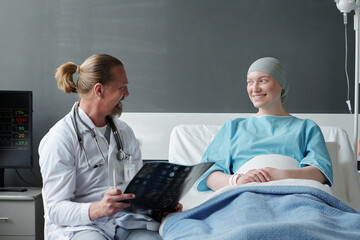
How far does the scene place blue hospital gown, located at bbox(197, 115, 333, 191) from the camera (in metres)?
2.26

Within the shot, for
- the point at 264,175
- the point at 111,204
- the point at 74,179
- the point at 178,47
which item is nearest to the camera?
the point at 111,204

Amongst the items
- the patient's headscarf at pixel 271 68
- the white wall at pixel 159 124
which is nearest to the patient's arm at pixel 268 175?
the patient's headscarf at pixel 271 68

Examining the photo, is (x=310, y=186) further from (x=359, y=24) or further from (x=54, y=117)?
(x=54, y=117)

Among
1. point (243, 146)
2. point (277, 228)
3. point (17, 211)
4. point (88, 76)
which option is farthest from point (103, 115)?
point (17, 211)

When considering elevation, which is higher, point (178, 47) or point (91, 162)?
point (178, 47)

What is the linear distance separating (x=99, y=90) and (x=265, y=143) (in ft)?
2.78

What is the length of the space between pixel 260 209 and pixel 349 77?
7.05 feet

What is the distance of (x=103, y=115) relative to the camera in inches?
77.0

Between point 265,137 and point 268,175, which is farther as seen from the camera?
point 265,137

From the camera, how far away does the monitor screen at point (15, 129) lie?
3.26 m

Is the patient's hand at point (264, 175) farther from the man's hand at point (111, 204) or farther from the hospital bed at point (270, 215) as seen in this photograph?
the man's hand at point (111, 204)

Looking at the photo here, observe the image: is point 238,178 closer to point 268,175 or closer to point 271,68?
point 268,175

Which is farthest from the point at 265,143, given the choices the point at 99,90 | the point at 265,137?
the point at 99,90

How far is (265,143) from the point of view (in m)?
2.28
